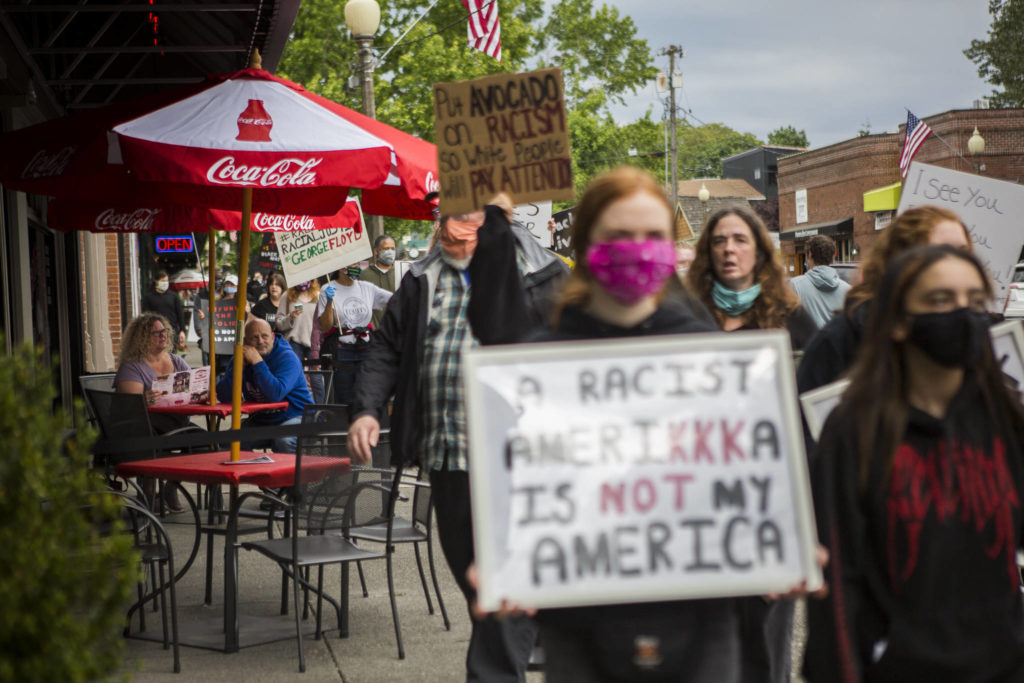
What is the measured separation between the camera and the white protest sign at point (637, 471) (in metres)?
2.48

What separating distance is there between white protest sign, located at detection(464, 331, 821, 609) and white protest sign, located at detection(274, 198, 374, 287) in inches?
365

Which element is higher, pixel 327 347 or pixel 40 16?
pixel 40 16

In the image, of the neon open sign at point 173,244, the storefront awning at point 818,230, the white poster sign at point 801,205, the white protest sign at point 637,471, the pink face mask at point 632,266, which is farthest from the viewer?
the white poster sign at point 801,205

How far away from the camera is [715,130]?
15062 cm

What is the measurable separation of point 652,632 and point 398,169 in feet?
14.0

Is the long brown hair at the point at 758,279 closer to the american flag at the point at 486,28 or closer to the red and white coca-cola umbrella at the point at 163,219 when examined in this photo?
the red and white coca-cola umbrella at the point at 163,219

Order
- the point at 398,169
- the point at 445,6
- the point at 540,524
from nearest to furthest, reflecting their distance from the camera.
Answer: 1. the point at 540,524
2. the point at 398,169
3. the point at 445,6

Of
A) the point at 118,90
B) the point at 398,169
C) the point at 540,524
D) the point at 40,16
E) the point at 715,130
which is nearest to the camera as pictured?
the point at 540,524

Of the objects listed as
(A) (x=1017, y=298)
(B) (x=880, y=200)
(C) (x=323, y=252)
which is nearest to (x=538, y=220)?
(C) (x=323, y=252)

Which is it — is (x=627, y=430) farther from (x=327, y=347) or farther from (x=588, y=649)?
(x=327, y=347)

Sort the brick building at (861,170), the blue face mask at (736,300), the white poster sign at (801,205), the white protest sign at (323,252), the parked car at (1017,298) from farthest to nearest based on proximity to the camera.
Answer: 1. the white poster sign at (801,205)
2. the brick building at (861,170)
3. the parked car at (1017,298)
4. the white protest sign at (323,252)
5. the blue face mask at (736,300)

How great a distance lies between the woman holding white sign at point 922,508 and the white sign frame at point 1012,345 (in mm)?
861

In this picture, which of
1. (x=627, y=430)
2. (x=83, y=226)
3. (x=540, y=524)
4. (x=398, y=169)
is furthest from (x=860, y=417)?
(x=83, y=226)

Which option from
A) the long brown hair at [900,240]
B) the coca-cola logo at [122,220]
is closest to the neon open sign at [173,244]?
the coca-cola logo at [122,220]
